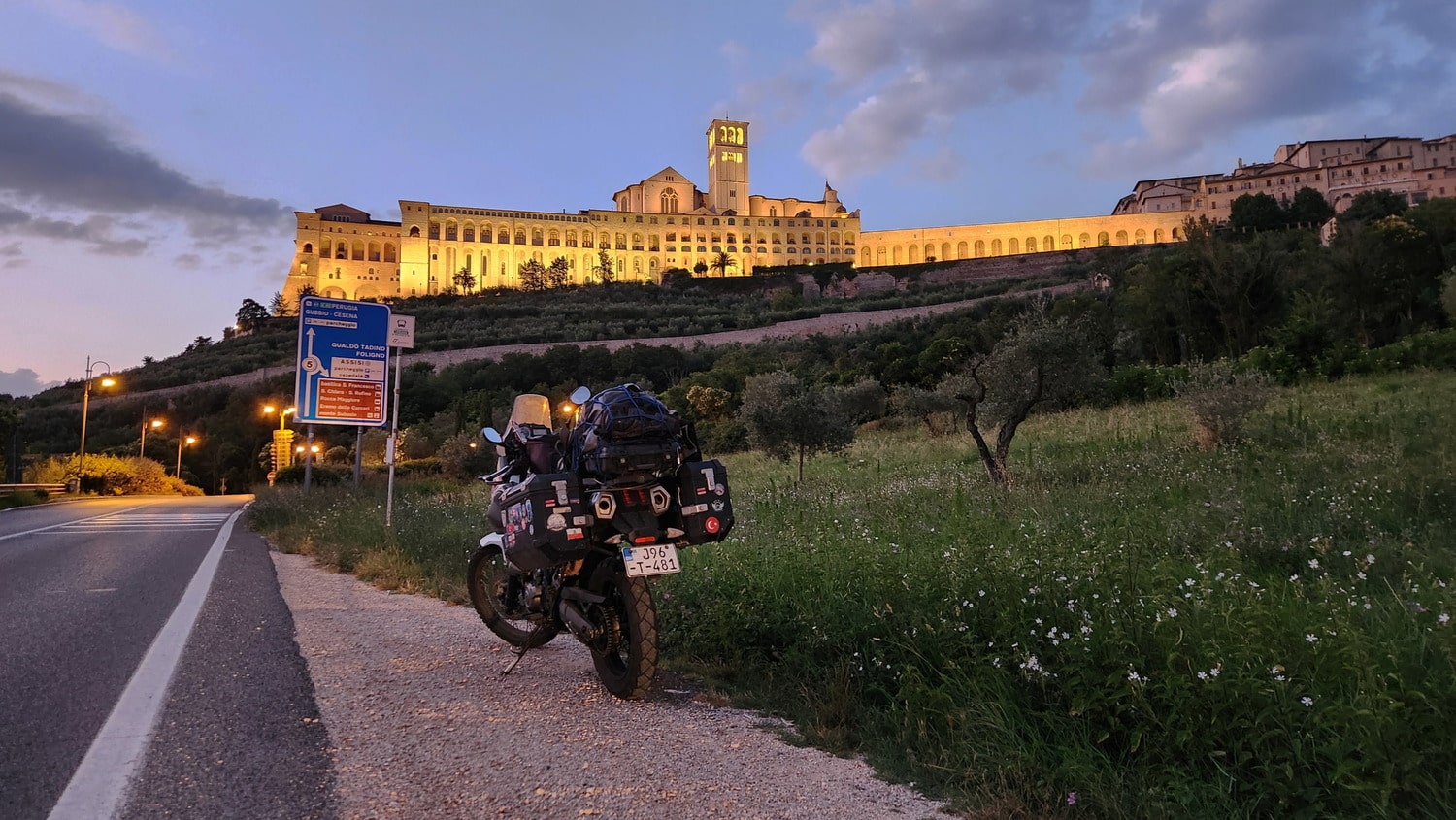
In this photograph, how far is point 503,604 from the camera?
536 cm

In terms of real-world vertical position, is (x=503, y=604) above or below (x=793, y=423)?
below

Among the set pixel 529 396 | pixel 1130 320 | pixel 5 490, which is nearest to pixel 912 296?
pixel 1130 320

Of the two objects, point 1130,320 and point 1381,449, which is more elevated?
point 1130,320

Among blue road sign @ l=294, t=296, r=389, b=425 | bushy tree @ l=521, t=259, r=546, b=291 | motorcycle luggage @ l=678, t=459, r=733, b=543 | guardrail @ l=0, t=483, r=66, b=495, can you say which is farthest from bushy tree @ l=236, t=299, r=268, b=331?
motorcycle luggage @ l=678, t=459, r=733, b=543

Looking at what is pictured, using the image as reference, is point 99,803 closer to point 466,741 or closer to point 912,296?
point 466,741

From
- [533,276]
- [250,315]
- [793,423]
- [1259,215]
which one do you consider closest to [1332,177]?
[1259,215]

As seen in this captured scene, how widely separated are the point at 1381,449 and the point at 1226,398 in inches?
117

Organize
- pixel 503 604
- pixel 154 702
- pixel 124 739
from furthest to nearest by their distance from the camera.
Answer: pixel 503 604 < pixel 154 702 < pixel 124 739

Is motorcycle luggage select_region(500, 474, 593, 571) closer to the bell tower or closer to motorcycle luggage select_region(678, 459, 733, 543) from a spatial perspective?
motorcycle luggage select_region(678, 459, 733, 543)

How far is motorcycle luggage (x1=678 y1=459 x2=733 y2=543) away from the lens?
436cm

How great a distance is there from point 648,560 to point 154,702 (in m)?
2.50

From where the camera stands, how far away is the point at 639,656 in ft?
13.4

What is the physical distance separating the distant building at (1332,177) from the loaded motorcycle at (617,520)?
110 meters

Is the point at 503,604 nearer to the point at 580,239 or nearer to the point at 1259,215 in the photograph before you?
the point at 1259,215
